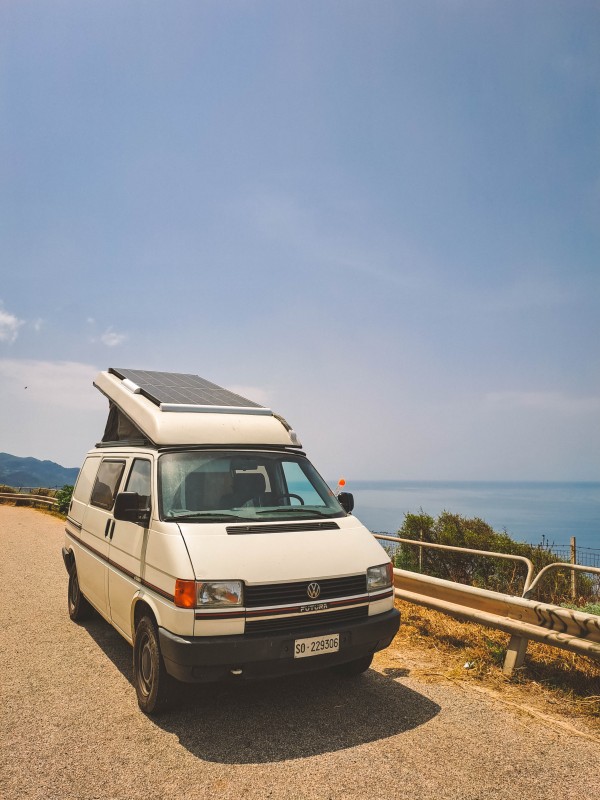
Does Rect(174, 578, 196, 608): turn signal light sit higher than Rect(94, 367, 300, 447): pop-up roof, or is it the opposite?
Rect(94, 367, 300, 447): pop-up roof

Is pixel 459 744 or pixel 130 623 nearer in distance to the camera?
pixel 459 744

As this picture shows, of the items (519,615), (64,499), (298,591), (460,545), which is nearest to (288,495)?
(298,591)

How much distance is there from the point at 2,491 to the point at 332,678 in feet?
111

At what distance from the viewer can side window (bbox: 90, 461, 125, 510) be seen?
6.10 m

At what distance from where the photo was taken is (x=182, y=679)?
4.04 meters

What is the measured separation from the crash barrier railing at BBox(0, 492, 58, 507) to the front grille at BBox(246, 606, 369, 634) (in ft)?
83.6

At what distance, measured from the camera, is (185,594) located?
4.06m

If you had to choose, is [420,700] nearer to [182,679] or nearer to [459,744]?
[459,744]

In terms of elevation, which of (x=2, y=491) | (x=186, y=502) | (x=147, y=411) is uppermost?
(x=147, y=411)

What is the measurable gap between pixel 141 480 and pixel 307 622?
2.21 meters

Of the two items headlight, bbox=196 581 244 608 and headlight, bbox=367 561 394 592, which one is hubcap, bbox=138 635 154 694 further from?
headlight, bbox=367 561 394 592

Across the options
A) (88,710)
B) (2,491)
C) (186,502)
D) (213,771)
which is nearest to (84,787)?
(213,771)

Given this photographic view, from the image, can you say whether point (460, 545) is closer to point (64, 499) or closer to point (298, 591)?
point (64, 499)

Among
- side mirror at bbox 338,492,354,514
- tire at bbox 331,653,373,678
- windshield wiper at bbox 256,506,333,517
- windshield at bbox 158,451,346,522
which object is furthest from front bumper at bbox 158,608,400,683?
side mirror at bbox 338,492,354,514
